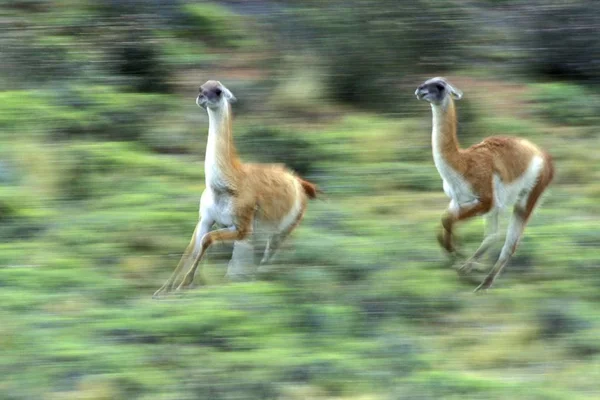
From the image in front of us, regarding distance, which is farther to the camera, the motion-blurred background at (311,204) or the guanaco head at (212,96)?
the guanaco head at (212,96)

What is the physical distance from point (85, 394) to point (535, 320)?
9.75ft

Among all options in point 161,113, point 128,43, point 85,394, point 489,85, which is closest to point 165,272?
point 85,394

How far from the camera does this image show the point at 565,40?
1237cm

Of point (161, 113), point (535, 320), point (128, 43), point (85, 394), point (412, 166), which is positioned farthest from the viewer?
point (128, 43)

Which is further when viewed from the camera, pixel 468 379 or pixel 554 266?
pixel 554 266

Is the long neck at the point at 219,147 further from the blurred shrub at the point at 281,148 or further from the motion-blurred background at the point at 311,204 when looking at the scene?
the blurred shrub at the point at 281,148

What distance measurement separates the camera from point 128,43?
11.8 meters

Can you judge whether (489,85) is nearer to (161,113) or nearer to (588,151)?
(588,151)

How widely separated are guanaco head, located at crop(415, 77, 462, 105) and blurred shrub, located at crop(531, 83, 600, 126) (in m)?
3.46

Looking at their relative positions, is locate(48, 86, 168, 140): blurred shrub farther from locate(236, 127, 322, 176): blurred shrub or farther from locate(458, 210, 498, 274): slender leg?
locate(458, 210, 498, 274): slender leg

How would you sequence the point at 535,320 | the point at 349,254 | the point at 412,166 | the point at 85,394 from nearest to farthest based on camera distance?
the point at 85,394 < the point at 535,320 < the point at 349,254 < the point at 412,166

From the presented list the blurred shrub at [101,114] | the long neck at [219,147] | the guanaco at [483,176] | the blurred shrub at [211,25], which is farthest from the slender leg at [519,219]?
the blurred shrub at [211,25]

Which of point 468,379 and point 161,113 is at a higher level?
point 161,113

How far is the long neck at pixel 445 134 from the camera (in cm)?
818
